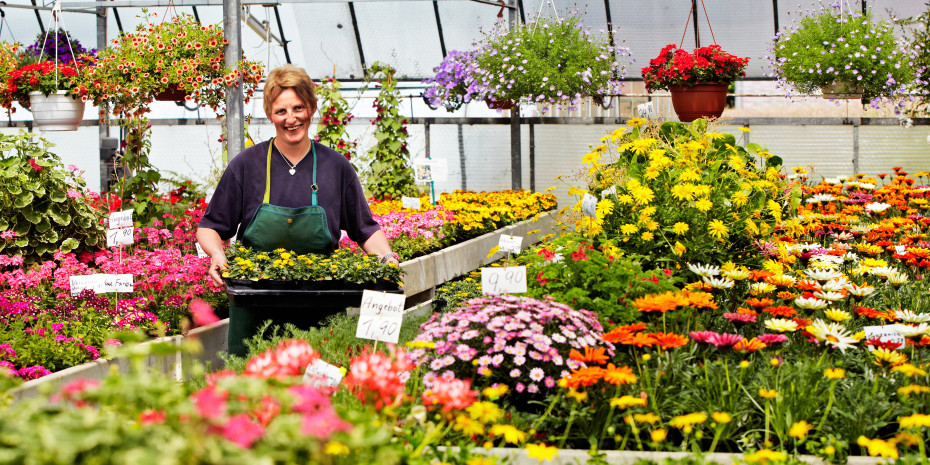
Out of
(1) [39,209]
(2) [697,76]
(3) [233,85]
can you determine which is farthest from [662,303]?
(2) [697,76]

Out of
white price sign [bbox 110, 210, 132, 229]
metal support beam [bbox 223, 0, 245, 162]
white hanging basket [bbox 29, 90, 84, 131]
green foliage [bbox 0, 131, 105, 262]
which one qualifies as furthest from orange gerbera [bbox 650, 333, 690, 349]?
white hanging basket [bbox 29, 90, 84, 131]

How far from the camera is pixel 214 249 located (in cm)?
285

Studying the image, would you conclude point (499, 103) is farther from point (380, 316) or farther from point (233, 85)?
point (380, 316)

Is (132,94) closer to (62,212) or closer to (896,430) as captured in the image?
(62,212)

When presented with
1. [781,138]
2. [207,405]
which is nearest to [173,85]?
[207,405]

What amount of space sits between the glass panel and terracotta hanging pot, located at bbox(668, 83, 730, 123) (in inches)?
165

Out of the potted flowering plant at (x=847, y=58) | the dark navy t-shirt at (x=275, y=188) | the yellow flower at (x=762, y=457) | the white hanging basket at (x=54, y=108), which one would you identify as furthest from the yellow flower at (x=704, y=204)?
the white hanging basket at (x=54, y=108)

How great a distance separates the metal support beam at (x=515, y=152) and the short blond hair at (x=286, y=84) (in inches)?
193

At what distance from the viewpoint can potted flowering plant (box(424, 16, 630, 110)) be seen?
247 inches

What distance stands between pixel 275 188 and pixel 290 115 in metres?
0.25

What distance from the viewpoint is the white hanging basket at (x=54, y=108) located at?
5641 mm

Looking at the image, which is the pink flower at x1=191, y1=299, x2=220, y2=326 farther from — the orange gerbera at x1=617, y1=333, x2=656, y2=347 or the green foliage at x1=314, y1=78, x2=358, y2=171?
the green foliage at x1=314, y1=78, x2=358, y2=171

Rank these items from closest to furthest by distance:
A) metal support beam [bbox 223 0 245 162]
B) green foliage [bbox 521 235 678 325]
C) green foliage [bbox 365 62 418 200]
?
green foliage [bbox 521 235 678 325], metal support beam [bbox 223 0 245 162], green foliage [bbox 365 62 418 200]

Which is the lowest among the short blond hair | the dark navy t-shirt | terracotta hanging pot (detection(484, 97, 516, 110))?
the dark navy t-shirt
